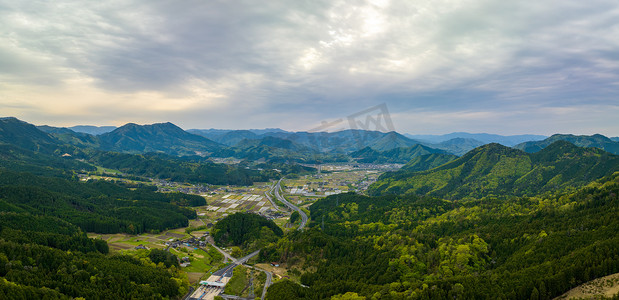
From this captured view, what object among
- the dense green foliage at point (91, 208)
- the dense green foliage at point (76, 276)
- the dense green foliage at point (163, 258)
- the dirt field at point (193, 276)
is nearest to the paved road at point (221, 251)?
the dirt field at point (193, 276)

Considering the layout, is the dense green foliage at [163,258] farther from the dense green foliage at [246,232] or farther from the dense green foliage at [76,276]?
the dense green foliage at [246,232]

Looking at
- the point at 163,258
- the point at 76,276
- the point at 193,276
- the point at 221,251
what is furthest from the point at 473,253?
the point at 76,276

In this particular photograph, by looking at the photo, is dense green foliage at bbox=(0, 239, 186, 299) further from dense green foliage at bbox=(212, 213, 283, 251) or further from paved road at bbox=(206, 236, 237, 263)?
dense green foliage at bbox=(212, 213, 283, 251)

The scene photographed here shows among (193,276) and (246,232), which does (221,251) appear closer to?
(246,232)

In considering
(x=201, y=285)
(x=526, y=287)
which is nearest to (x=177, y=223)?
(x=201, y=285)

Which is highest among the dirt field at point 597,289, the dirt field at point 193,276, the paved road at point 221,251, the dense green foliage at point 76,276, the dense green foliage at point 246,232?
the dirt field at point 597,289

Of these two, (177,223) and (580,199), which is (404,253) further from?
(177,223)
